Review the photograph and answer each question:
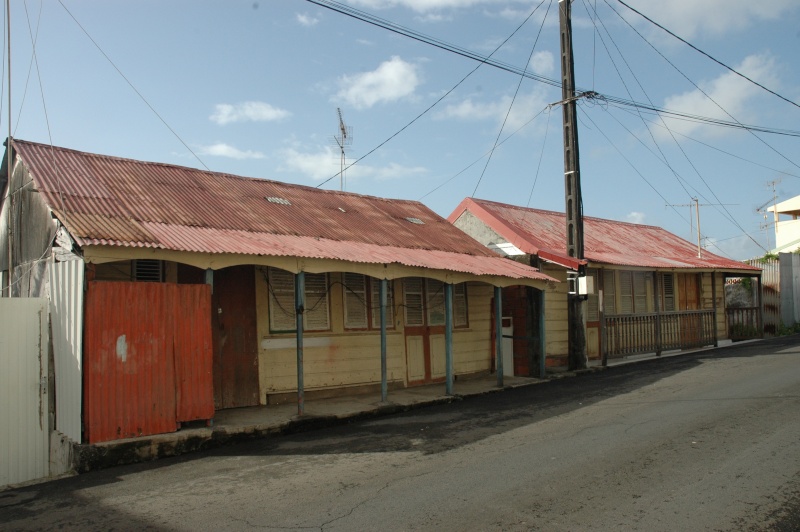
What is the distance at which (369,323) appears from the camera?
1287 centimetres

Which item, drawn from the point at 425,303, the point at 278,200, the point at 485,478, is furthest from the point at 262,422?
the point at 425,303

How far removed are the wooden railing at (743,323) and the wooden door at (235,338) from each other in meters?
19.6

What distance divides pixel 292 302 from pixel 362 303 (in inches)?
67.3

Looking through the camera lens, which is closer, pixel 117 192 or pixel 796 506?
pixel 796 506

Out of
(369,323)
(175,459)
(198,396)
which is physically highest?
(369,323)

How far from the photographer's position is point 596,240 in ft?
68.5

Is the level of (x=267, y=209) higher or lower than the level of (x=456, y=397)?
higher

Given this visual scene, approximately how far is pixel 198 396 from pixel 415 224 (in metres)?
8.20

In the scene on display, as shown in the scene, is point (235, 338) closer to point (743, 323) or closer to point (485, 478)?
point (485, 478)

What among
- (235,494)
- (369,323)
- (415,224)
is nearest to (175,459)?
(235,494)

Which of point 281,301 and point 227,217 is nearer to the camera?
point 227,217

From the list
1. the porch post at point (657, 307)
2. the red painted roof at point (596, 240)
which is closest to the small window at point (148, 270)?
the red painted roof at point (596, 240)

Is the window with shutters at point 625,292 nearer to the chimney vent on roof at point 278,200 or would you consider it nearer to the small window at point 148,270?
the chimney vent on roof at point 278,200

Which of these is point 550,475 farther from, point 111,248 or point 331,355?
point 331,355
